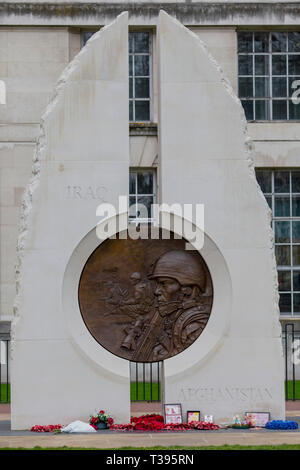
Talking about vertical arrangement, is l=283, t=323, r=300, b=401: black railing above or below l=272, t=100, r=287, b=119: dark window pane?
below

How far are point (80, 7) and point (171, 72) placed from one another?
1073 centimetres

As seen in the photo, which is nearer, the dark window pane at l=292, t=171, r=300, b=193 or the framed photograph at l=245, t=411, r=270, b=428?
the framed photograph at l=245, t=411, r=270, b=428

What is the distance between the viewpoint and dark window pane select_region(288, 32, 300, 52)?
28.7 meters

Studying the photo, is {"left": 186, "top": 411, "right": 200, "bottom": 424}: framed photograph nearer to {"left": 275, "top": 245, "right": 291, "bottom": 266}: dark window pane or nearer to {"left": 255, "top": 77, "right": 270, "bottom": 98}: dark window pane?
{"left": 275, "top": 245, "right": 291, "bottom": 266}: dark window pane

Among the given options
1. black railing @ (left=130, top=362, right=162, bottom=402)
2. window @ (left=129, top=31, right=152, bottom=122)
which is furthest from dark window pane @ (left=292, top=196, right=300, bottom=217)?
black railing @ (left=130, top=362, right=162, bottom=402)

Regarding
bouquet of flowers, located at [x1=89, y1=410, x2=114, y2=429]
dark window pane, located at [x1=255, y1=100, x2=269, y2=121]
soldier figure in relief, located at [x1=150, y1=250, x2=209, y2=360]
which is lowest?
bouquet of flowers, located at [x1=89, y1=410, x2=114, y2=429]

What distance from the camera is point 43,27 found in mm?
28031

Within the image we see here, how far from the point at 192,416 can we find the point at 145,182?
11.9 meters

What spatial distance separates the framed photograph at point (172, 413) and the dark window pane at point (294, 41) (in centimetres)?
1420

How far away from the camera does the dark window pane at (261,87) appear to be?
28781 mm

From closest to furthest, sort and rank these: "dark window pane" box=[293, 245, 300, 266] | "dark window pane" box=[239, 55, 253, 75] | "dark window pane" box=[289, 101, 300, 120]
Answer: "dark window pane" box=[293, 245, 300, 266] → "dark window pane" box=[239, 55, 253, 75] → "dark window pane" box=[289, 101, 300, 120]

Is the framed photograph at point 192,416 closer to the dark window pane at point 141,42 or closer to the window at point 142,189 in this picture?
the window at point 142,189

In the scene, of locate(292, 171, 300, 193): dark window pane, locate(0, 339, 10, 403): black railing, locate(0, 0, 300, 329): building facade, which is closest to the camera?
locate(0, 339, 10, 403): black railing

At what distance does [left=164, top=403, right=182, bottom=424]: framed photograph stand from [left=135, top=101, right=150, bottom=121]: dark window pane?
12.8 metres
